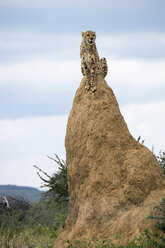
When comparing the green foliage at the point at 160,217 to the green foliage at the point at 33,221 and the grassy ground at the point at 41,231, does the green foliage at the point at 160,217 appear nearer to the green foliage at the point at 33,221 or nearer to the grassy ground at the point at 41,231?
the grassy ground at the point at 41,231

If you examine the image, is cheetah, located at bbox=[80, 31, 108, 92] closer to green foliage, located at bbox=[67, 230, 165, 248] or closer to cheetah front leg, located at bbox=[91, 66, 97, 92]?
cheetah front leg, located at bbox=[91, 66, 97, 92]

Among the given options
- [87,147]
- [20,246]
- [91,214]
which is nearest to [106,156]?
[87,147]

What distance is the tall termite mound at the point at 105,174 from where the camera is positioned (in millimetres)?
8289

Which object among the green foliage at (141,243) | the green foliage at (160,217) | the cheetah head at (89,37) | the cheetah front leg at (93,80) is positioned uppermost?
the cheetah head at (89,37)

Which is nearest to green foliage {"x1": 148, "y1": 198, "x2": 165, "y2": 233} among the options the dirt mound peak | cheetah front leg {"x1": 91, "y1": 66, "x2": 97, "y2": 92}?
the dirt mound peak

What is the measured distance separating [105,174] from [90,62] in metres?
2.78

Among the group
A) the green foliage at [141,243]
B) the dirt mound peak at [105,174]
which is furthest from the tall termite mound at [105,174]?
the green foliage at [141,243]

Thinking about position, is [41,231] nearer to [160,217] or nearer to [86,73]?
[86,73]

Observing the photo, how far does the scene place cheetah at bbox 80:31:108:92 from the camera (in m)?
9.70

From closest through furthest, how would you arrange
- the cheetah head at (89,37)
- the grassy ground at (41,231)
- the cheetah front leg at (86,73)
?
the grassy ground at (41,231), the cheetah front leg at (86,73), the cheetah head at (89,37)

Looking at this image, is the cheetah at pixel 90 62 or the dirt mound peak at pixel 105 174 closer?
the dirt mound peak at pixel 105 174

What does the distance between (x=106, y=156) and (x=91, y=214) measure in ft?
4.17

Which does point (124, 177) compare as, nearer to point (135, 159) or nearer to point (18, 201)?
point (135, 159)

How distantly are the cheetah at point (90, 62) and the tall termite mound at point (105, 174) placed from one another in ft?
0.50
